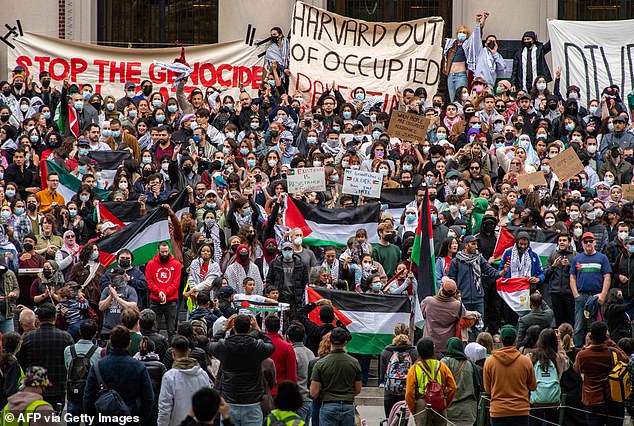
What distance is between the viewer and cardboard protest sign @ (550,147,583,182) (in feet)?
70.7

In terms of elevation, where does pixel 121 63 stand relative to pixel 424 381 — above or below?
above

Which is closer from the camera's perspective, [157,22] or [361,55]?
[361,55]

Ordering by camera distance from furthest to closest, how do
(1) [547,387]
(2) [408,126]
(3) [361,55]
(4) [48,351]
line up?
1. (3) [361,55]
2. (2) [408,126]
3. (1) [547,387]
4. (4) [48,351]

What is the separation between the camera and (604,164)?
22766mm

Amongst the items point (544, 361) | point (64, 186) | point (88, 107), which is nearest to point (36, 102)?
point (88, 107)

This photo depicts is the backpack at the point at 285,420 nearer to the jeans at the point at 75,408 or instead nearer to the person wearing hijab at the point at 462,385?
the jeans at the point at 75,408

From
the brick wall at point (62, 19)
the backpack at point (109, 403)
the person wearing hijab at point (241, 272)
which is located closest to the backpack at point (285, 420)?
the backpack at point (109, 403)

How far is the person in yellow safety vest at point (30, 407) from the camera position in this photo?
10492 millimetres

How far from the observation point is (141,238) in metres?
18.9

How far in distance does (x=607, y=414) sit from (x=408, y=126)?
1021 cm

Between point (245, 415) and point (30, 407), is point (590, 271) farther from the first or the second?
point (30, 407)

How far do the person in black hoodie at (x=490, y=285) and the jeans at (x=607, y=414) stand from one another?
4.50 meters

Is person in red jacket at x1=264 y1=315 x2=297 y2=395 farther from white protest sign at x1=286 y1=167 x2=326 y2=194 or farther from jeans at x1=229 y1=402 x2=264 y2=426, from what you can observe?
white protest sign at x1=286 y1=167 x2=326 y2=194

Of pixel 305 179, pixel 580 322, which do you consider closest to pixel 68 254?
pixel 305 179
